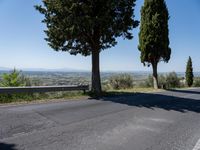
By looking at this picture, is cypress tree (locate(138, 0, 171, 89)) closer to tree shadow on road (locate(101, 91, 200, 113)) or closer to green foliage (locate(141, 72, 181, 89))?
green foliage (locate(141, 72, 181, 89))

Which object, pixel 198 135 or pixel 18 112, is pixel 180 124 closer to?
pixel 198 135

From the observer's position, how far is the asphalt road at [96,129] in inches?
Answer: 280

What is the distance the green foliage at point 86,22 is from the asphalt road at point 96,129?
306 inches

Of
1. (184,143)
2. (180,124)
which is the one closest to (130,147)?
(184,143)

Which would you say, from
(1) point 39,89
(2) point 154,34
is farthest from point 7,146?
(2) point 154,34

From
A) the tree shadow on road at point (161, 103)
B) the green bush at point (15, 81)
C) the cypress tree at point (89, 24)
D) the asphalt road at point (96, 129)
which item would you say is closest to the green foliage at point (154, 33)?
the cypress tree at point (89, 24)

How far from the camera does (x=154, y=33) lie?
31.3 meters

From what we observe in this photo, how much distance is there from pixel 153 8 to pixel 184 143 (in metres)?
26.2

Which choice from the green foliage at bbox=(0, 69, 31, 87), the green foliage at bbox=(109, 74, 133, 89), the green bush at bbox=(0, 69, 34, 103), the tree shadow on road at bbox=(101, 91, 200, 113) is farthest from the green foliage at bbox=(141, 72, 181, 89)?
the green foliage at bbox=(0, 69, 31, 87)

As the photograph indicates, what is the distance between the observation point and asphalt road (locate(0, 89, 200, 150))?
280 inches

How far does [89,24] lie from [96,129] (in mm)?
11112

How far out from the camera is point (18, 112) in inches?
438

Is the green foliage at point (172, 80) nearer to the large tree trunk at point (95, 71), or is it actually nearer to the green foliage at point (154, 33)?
the green foliage at point (154, 33)

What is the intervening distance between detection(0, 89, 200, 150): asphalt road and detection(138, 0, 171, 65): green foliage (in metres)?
18.9
